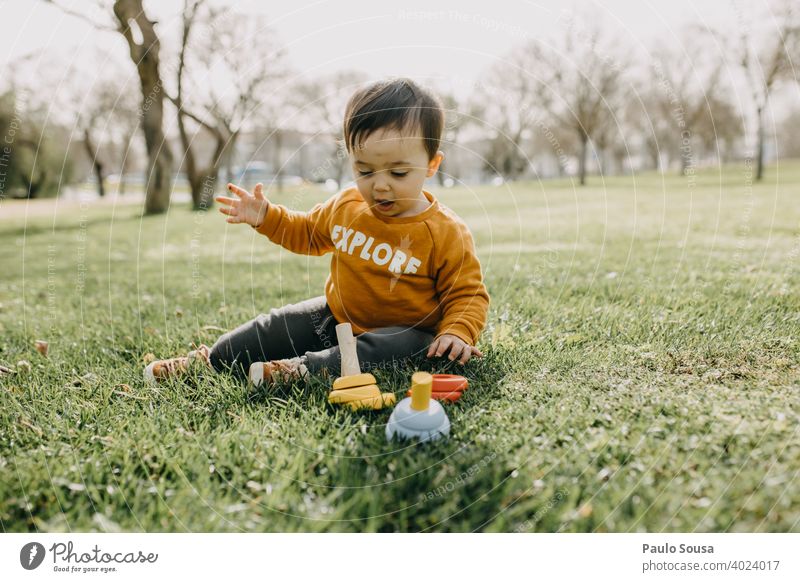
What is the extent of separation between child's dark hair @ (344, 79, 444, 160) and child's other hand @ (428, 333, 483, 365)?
0.63 m

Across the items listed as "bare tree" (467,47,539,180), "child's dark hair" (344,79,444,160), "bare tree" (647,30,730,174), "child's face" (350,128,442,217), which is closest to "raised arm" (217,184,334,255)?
"child's face" (350,128,442,217)

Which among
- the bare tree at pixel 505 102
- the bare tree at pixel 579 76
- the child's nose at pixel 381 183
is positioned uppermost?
the bare tree at pixel 579 76

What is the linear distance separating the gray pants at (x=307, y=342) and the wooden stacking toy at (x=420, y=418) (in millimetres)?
550

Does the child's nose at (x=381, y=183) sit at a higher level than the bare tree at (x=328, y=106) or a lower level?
lower

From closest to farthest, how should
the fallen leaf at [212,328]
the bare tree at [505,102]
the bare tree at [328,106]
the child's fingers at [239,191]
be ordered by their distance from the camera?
the child's fingers at [239,191]
the fallen leaf at [212,328]
the bare tree at [328,106]
the bare tree at [505,102]

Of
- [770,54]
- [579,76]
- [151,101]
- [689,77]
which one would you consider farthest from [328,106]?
[689,77]

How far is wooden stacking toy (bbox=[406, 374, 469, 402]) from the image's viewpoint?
6.03 feet

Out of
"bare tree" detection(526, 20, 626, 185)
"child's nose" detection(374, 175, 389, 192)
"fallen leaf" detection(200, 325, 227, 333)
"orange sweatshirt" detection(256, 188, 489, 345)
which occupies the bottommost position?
"fallen leaf" detection(200, 325, 227, 333)

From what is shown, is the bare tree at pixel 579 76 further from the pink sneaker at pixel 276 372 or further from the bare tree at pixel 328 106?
the pink sneaker at pixel 276 372

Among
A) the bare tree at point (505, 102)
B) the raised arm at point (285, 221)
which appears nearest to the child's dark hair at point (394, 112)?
the raised arm at point (285, 221)

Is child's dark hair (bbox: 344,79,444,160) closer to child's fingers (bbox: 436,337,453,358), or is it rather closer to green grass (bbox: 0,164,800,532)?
child's fingers (bbox: 436,337,453,358)

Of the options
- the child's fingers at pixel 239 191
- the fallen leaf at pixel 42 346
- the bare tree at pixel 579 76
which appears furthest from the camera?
the bare tree at pixel 579 76

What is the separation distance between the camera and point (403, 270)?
2.33m

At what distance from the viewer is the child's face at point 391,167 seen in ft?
6.81
